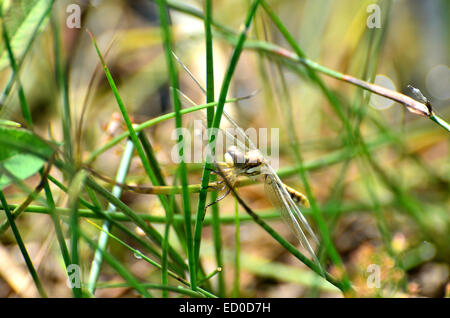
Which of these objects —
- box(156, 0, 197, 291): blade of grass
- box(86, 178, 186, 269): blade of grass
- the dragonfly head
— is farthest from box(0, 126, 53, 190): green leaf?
the dragonfly head

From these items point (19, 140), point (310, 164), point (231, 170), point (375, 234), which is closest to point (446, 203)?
point (375, 234)

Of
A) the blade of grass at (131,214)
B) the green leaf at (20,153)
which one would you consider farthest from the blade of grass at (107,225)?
the green leaf at (20,153)

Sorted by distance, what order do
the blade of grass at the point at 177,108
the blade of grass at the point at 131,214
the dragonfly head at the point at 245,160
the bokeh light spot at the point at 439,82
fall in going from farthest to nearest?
the bokeh light spot at the point at 439,82, the dragonfly head at the point at 245,160, the blade of grass at the point at 131,214, the blade of grass at the point at 177,108

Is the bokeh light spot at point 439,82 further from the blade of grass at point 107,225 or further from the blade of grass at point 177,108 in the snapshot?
the blade of grass at point 177,108

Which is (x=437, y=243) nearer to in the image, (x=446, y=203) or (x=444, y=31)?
(x=446, y=203)

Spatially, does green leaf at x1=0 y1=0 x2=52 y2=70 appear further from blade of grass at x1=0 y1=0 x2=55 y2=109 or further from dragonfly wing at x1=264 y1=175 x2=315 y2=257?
dragonfly wing at x1=264 y1=175 x2=315 y2=257

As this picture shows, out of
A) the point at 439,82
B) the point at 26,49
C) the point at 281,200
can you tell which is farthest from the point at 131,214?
the point at 439,82
